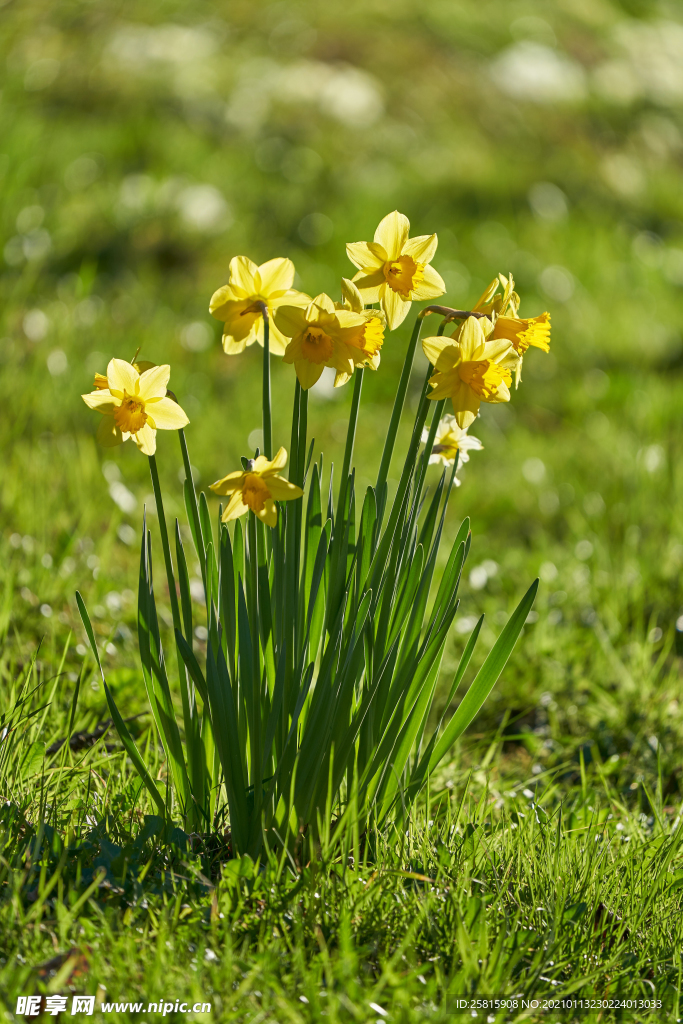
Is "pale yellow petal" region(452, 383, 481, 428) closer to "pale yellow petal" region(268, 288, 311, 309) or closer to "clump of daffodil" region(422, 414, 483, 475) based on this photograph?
"clump of daffodil" region(422, 414, 483, 475)

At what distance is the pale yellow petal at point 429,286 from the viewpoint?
1289 mm

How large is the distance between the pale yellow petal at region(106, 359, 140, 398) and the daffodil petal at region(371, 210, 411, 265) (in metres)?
0.44

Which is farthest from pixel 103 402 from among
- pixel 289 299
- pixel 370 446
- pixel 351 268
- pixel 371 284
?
pixel 351 268

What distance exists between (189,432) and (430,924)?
2613 millimetres

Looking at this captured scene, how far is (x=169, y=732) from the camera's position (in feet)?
4.69

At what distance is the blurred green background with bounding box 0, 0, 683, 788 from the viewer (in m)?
2.54

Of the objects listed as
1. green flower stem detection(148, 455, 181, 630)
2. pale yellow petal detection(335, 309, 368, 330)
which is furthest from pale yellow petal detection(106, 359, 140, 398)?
pale yellow petal detection(335, 309, 368, 330)

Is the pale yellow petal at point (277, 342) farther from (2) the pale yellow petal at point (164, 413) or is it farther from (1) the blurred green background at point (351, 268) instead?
(1) the blurred green background at point (351, 268)

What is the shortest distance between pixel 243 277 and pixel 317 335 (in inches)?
6.9

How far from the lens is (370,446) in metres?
3.93

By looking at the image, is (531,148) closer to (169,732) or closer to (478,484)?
(478,484)

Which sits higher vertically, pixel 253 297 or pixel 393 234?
pixel 393 234

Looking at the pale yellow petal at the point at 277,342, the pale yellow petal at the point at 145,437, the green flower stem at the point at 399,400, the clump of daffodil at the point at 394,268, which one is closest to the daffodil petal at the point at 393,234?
the clump of daffodil at the point at 394,268

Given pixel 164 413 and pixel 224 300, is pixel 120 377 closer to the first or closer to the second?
pixel 164 413
